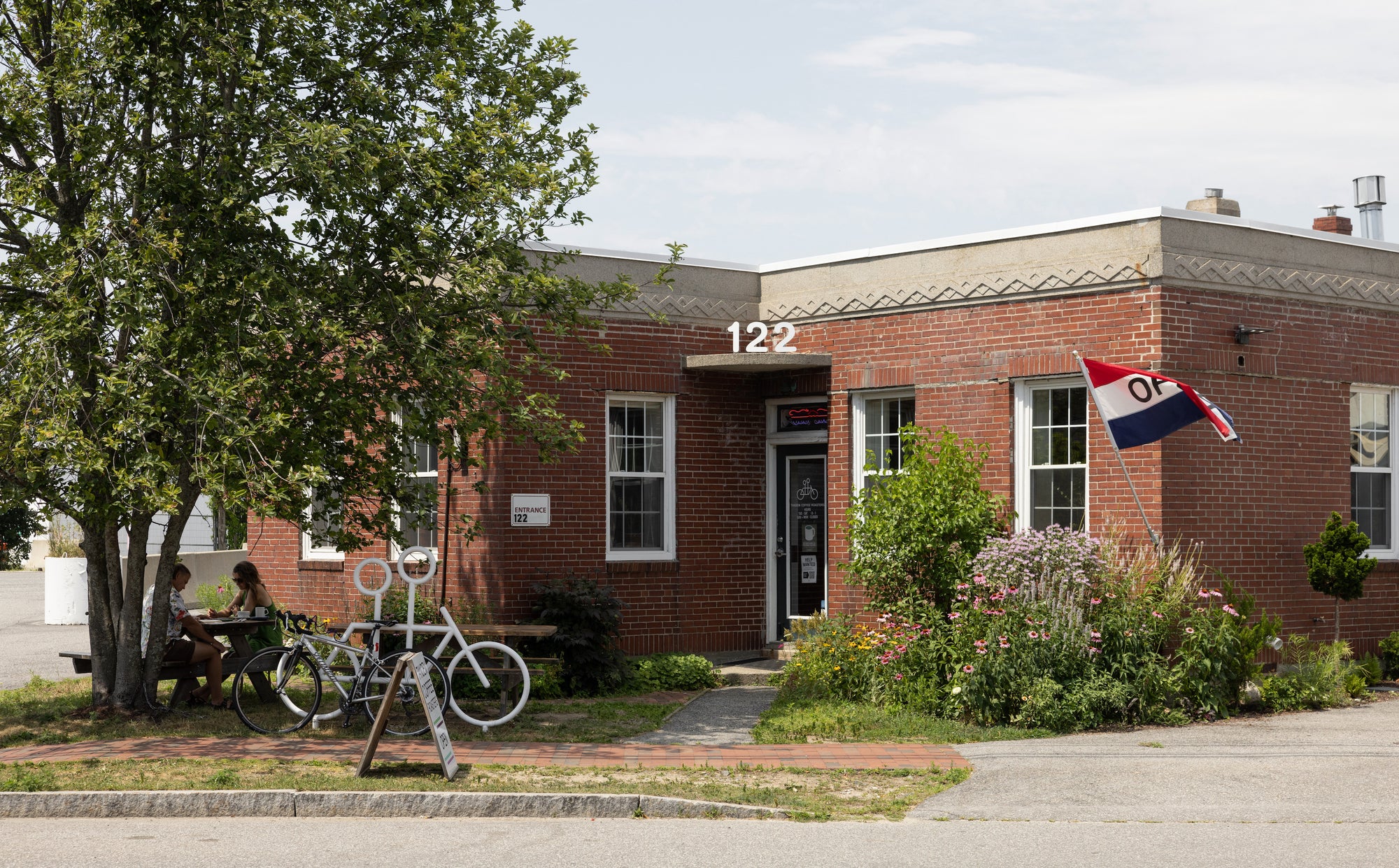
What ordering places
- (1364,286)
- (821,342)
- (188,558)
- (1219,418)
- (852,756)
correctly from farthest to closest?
(188,558)
(821,342)
(1364,286)
(1219,418)
(852,756)

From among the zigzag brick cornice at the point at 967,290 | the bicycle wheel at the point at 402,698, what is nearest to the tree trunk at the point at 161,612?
the bicycle wheel at the point at 402,698

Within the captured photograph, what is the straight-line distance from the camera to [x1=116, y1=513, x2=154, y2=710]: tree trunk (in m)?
12.4

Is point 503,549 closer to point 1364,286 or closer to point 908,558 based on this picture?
point 908,558

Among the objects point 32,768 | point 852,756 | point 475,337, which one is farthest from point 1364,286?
point 32,768

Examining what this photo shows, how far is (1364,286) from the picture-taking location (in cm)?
1473

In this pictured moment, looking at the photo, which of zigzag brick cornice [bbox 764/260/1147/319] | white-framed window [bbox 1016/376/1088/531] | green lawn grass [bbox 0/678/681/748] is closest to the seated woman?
green lawn grass [bbox 0/678/681/748]

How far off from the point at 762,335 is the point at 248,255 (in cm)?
687

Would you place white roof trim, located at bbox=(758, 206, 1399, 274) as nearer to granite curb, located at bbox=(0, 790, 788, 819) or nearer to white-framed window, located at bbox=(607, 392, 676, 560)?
white-framed window, located at bbox=(607, 392, 676, 560)

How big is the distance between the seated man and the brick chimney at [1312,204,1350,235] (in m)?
13.1

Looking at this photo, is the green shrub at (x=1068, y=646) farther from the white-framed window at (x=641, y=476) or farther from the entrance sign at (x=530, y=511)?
the entrance sign at (x=530, y=511)

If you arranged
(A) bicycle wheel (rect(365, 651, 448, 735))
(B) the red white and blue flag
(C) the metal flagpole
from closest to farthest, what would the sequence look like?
(A) bicycle wheel (rect(365, 651, 448, 735))
(B) the red white and blue flag
(C) the metal flagpole

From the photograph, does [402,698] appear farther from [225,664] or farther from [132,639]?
[132,639]

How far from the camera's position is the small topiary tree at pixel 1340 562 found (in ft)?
44.7

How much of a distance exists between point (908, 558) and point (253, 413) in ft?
20.6
